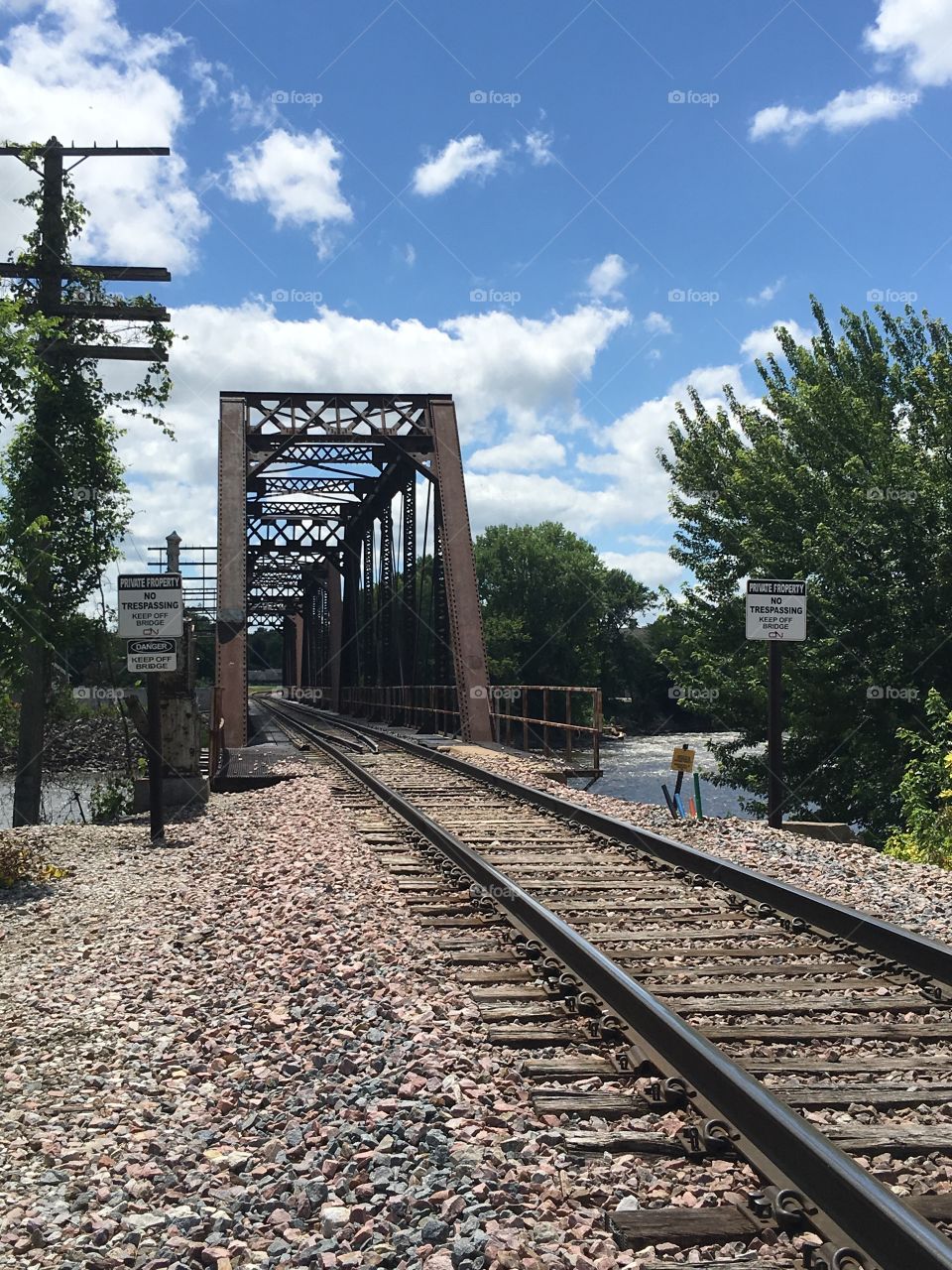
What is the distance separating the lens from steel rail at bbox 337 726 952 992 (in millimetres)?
4924

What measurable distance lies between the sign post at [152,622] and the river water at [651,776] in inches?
571

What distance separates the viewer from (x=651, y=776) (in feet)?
121

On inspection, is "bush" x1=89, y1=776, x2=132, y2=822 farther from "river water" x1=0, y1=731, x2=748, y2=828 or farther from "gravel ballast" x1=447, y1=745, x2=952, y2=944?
"gravel ballast" x1=447, y1=745, x2=952, y2=944

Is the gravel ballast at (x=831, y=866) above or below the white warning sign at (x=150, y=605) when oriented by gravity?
below

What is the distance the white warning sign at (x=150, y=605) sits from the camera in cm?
983

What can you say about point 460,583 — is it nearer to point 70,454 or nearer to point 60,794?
point 70,454

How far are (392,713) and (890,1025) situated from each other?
24615 mm

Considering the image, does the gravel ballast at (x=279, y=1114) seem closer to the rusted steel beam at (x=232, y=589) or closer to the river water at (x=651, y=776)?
the rusted steel beam at (x=232, y=589)

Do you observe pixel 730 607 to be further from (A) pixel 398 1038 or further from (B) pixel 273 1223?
(B) pixel 273 1223

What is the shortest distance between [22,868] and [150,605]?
270 centimetres

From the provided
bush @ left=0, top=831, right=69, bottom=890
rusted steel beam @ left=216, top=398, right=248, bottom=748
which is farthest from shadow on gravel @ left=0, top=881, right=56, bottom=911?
rusted steel beam @ left=216, top=398, right=248, bottom=748

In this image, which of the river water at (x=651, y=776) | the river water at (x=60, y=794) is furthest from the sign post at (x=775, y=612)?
the river water at (x=60, y=794)

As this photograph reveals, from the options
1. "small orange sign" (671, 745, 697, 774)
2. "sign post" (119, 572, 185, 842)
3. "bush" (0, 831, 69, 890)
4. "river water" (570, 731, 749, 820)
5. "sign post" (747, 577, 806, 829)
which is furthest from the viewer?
"river water" (570, 731, 749, 820)

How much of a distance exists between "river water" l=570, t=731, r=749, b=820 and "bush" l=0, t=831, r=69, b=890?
51.9 ft
